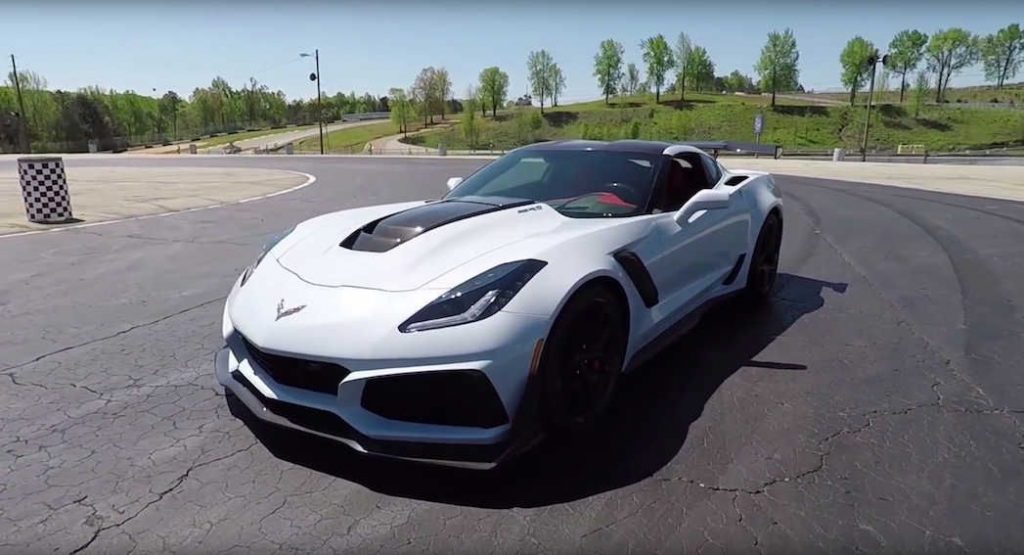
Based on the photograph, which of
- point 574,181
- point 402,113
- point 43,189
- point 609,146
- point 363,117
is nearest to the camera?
point 574,181

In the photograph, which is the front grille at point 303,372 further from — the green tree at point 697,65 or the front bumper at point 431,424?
the green tree at point 697,65

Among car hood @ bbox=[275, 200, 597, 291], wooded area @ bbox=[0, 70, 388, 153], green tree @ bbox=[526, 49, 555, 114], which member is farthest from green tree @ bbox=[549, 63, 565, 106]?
car hood @ bbox=[275, 200, 597, 291]

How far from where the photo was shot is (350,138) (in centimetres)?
9231

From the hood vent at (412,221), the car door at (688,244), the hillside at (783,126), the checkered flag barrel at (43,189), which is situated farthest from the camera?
the hillside at (783,126)

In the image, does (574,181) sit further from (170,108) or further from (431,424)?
(170,108)

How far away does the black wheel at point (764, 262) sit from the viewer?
4723 mm

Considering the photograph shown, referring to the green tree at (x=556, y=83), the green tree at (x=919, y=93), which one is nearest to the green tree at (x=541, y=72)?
the green tree at (x=556, y=83)

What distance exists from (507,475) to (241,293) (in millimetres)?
1543

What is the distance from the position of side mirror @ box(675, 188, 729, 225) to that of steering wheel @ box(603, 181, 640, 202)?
0.90 ft

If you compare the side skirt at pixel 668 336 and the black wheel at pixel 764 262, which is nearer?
the side skirt at pixel 668 336

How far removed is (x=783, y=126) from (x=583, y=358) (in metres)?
88.9

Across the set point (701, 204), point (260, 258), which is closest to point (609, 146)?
point (701, 204)

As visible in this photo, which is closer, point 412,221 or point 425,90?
point 412,221

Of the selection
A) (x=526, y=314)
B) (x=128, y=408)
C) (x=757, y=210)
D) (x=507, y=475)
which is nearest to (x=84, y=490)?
(x=128, y=408)
